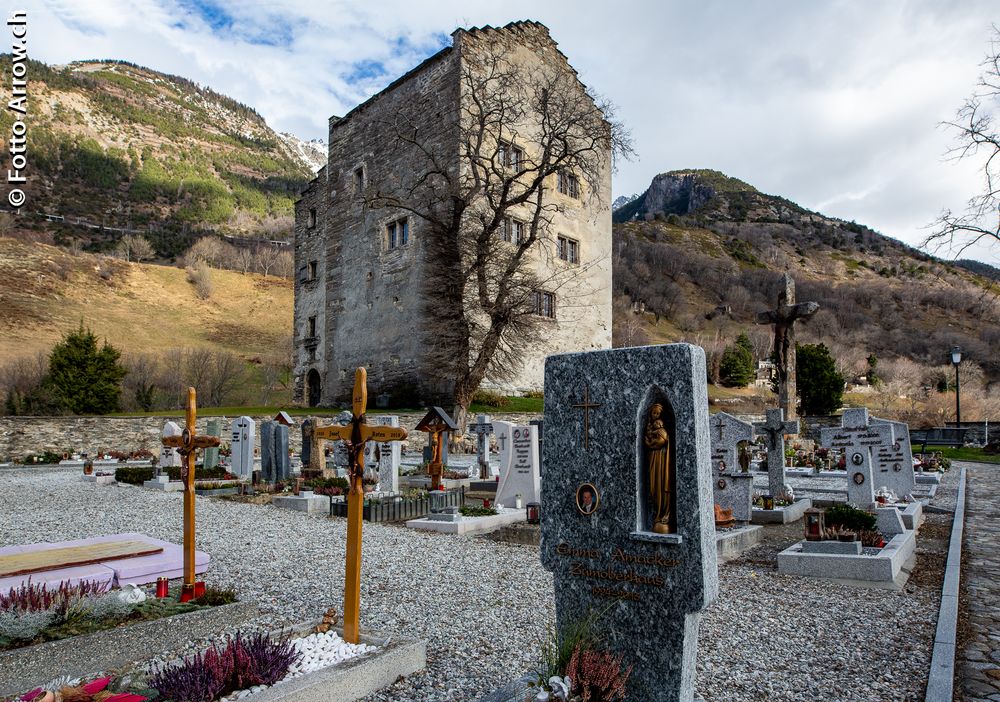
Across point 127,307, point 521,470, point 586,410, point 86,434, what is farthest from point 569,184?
point 127,307

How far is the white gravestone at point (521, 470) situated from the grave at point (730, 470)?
Result: 2.92 metres

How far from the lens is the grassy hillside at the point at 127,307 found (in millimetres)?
45938

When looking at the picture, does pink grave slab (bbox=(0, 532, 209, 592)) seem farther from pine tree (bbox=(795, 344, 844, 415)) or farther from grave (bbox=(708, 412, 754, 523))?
pine tree (bbox=(795, 344, 844, 415))

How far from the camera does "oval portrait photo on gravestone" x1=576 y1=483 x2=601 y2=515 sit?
3.55 metres

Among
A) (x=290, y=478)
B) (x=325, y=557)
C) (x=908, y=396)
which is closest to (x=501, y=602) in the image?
(x=325, y=557)

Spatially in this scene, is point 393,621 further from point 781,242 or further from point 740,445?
point 781,242

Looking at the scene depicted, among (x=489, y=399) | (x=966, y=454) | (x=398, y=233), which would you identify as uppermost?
(x=398, y=233)

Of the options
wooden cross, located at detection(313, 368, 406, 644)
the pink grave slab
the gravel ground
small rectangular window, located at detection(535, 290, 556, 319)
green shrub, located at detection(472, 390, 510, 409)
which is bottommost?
the gravel ground

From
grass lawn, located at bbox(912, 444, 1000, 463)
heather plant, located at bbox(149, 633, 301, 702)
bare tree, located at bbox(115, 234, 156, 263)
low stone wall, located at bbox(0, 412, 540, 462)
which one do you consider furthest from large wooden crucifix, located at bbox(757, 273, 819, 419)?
bare tree, located at bbox(115, 234, 156, 263)

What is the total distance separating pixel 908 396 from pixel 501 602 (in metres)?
55.1

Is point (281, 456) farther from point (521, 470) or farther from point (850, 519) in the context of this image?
point (850, 519)

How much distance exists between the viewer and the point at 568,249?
2975 cm

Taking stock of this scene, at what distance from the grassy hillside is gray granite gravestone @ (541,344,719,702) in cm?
4558

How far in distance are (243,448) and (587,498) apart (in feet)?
44.5
